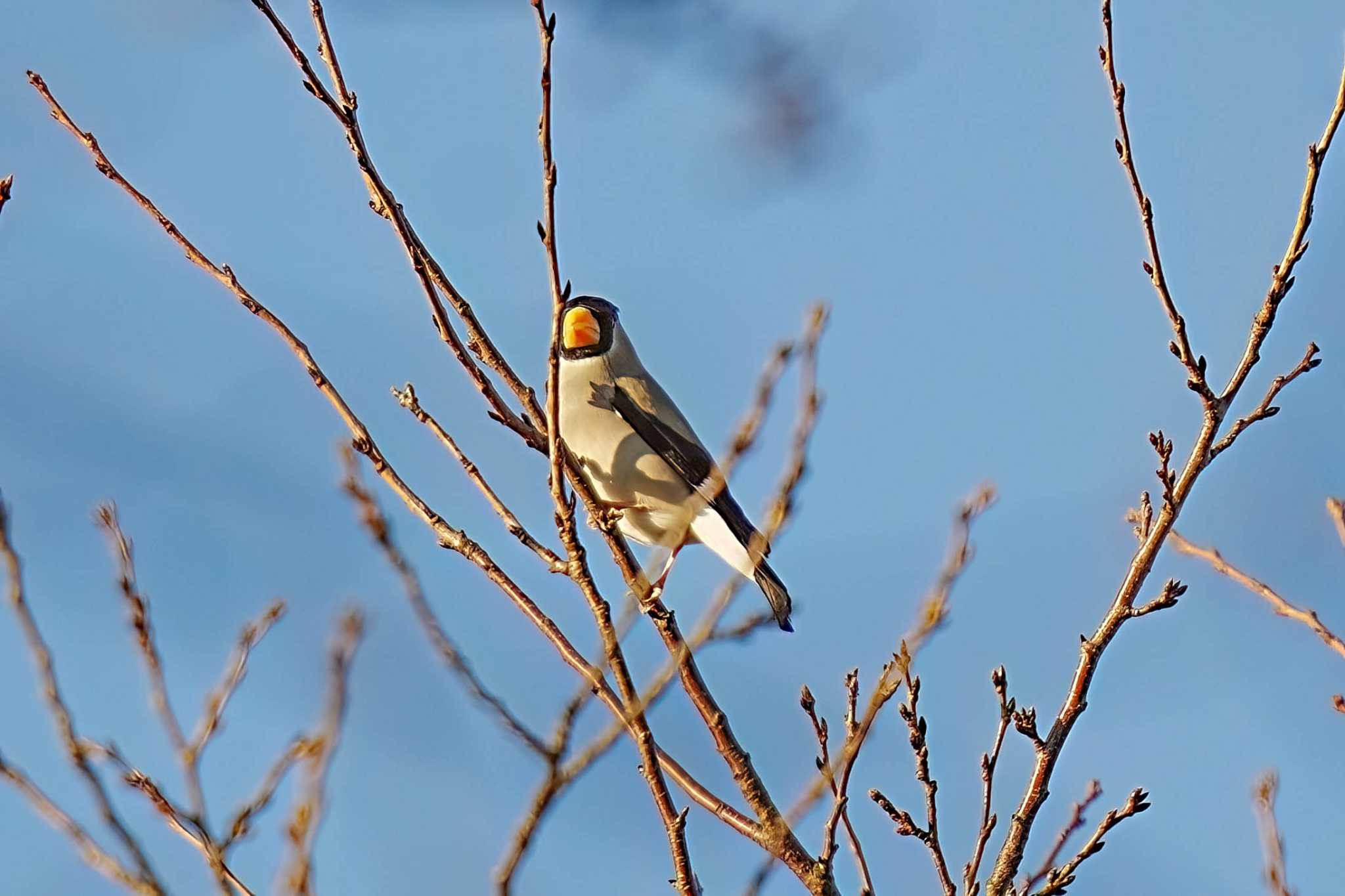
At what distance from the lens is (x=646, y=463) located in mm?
5812

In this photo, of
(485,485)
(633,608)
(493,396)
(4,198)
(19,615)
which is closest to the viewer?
(19,615)

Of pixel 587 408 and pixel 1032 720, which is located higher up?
pixel 587 408

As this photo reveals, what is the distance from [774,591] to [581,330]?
161 cm

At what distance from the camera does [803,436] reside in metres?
2.72

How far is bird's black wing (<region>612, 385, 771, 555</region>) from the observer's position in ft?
18.5

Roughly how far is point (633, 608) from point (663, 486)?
3.00m

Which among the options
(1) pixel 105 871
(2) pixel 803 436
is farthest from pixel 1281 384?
(1) pixel 105 871

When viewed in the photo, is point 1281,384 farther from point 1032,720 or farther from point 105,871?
point 105,871

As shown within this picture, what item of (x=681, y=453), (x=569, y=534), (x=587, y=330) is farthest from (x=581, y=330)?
(x=569, y=534)

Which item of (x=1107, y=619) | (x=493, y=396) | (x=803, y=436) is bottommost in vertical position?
(x=803, y=436)

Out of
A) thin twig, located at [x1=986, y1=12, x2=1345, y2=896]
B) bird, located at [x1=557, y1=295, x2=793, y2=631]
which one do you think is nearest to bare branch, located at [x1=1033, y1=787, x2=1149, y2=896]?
thin twig, located at [x1=986, y1=12, x2=1345, y2=896]

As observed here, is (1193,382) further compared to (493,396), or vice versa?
(493,396)

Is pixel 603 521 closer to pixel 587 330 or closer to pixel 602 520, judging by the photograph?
pixel 602 520

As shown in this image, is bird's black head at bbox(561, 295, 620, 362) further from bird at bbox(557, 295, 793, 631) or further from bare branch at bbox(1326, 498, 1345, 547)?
bare branch at bbox(1326, 498, 1345, 547)
